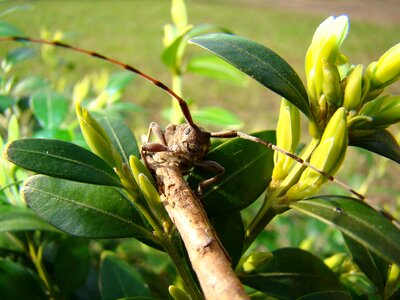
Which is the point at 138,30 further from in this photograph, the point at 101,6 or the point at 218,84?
the point at 218,84

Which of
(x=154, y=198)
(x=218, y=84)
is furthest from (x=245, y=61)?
(x=218, y=84)

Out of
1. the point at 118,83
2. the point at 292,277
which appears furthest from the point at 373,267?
the point at 118,83

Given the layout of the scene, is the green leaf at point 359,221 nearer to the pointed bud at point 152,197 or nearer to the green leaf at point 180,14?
the pointed bud at point 152,197

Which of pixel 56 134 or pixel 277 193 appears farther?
pixel 56 134

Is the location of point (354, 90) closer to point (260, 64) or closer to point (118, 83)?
point (260, 64)

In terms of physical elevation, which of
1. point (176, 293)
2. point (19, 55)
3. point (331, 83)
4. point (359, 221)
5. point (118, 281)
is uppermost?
point (19, 55)

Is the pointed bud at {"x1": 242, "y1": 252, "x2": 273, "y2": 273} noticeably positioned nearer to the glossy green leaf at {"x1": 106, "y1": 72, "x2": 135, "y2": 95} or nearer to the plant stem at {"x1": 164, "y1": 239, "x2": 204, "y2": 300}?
the plant stem at {"x1": 164, "y1": 239, "x2": 204, "y2": 300}
